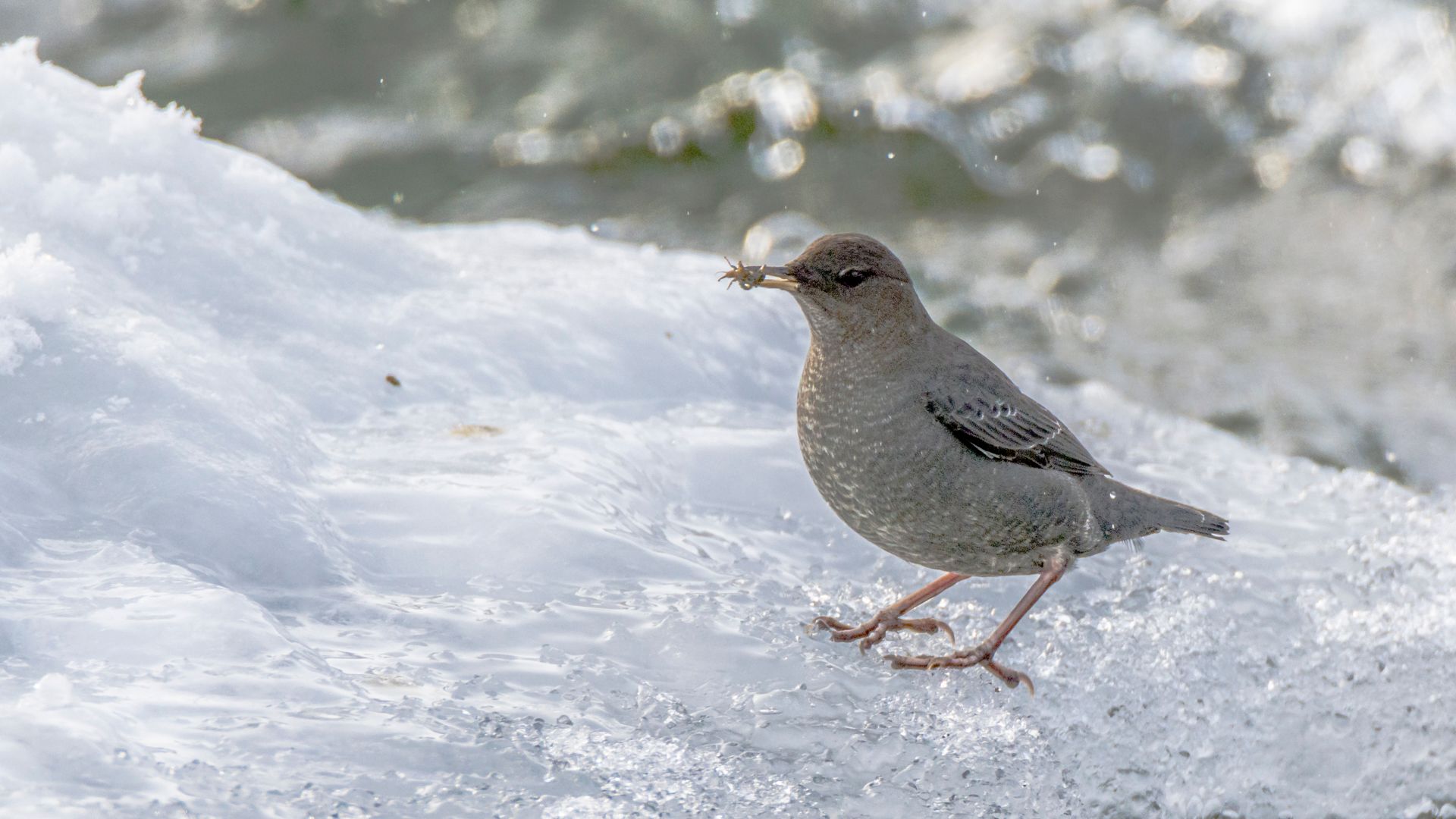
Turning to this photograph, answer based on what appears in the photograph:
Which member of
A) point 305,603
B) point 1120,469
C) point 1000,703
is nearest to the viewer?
point 305,603

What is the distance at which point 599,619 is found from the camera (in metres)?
3.07

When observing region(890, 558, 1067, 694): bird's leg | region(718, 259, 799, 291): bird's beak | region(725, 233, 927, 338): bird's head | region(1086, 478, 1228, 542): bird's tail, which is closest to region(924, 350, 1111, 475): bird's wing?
region(1086, 478, 1228, 542): bird's tail

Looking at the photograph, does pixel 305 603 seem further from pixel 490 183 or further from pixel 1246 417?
pixel 490 183

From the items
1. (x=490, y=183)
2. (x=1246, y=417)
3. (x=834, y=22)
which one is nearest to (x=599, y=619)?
(x=1246, y=417)

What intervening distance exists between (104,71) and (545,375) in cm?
839

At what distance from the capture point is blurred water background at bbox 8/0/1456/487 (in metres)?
8.01

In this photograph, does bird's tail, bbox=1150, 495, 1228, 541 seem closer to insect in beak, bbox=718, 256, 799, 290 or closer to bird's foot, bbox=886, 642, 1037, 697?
bird's foot, bbox=886, 642, 1037, 697

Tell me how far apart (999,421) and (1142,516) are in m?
0.46

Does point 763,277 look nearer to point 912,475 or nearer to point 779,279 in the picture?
point 779,279

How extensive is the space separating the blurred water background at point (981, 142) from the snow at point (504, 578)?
3566mm

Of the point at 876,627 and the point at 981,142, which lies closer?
the point at 876,627

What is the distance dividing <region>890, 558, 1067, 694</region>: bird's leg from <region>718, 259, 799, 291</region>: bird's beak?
907mm

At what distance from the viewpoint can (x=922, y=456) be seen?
131 inches

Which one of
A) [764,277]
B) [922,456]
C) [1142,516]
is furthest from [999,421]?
[764,277]
